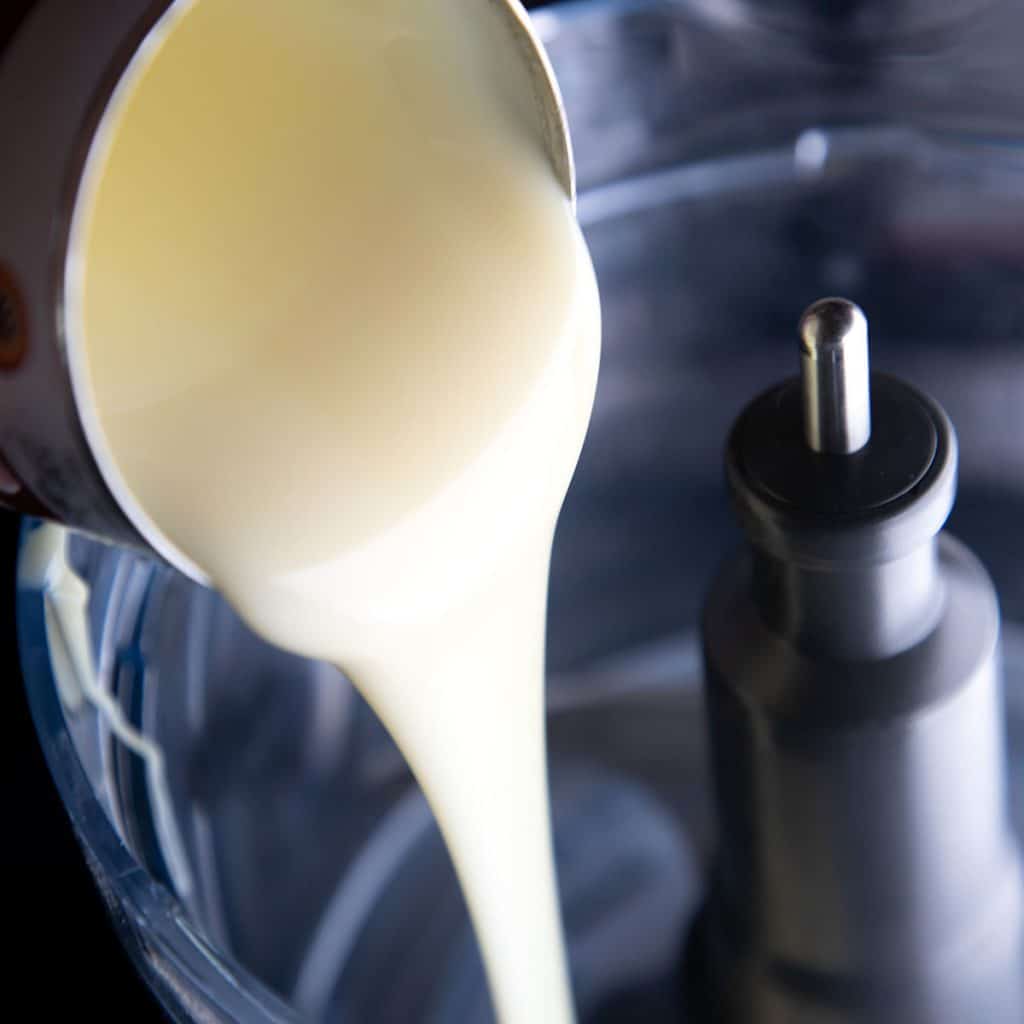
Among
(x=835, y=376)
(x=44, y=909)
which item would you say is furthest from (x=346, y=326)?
(x=44, y=909)

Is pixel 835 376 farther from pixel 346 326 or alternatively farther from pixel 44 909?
pixel 44 909

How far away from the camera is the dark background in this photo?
526 millimetres

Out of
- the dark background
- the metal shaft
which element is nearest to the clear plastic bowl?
the dark background

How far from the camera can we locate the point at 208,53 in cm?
44

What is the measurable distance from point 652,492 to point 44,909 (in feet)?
0.84

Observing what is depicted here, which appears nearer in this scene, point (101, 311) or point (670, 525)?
point (101, 311)

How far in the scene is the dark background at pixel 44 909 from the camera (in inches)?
20.7

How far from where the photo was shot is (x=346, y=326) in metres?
0.42

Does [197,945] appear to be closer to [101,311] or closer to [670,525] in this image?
[101,311]

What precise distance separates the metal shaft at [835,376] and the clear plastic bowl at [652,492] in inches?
7.4

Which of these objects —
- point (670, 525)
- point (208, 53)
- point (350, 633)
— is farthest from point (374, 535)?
point (670, 525)

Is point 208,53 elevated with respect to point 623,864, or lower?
elevated

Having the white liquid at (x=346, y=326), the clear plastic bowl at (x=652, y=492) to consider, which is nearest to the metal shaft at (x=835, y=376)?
the white liquid at (x=346, y=326)

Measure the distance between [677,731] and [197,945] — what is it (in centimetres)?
31
